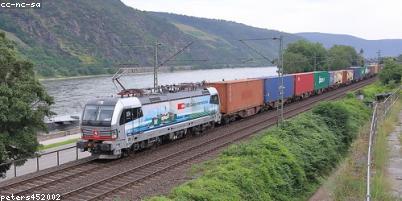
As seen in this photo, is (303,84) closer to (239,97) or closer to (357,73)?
(239,97)

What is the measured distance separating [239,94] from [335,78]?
40842 millimetres

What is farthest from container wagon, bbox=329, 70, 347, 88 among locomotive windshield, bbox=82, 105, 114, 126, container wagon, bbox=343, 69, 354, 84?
locomotive windshield, bbox=82, 105, 114, 126

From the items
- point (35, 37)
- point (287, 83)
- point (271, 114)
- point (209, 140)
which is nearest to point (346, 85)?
point (287, 83)

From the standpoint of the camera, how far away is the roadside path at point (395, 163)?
63.7 ft

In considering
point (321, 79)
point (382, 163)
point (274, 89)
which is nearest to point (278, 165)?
point (382, 163)

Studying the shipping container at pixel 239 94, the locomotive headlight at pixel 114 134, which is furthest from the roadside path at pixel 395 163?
the locomotive headlight at pixel 114 134

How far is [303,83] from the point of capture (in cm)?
5856

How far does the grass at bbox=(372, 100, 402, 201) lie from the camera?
56.6ft

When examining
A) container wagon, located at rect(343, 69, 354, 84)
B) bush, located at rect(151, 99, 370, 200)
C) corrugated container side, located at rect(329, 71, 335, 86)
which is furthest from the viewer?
container wagon, located at rect(343, 69, 354, 84)

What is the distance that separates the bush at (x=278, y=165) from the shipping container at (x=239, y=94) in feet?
25.3

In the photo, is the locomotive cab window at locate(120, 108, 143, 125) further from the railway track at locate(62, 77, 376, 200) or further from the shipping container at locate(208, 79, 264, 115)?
the shipping container at locate(208, 79, 264, 115)

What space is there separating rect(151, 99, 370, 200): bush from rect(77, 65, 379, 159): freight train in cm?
545

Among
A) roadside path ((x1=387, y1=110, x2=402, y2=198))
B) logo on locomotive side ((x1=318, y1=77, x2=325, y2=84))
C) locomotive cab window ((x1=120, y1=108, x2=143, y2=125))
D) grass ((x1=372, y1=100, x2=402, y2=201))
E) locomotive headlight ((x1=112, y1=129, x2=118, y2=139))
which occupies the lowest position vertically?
roadside path ((x1=387, y1=110, x2=402, y2=198))

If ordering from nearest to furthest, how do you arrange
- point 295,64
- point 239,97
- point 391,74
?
point 239,97 < point 391,74 < point 295,64
